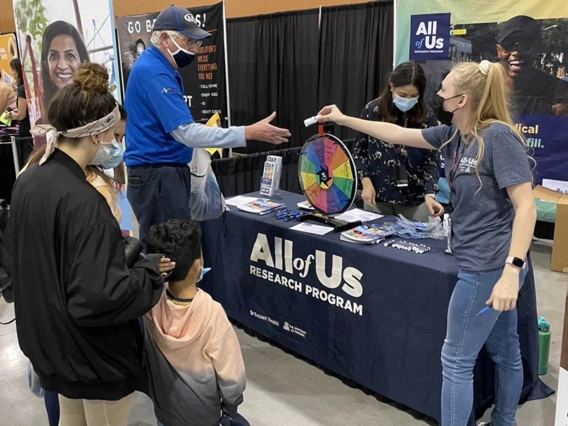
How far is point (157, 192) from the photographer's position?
2465mm

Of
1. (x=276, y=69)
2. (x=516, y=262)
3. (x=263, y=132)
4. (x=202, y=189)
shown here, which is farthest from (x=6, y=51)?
(x=516, y=262)

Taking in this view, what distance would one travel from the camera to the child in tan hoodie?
169cm

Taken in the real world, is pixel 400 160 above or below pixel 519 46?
below

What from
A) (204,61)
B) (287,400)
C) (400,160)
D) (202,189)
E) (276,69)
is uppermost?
(204,61)

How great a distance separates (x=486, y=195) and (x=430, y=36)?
11.7ft

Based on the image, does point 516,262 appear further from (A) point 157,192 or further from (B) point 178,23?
(B) point 178,23

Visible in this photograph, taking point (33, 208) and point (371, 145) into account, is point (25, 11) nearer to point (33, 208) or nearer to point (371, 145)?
point (371, 145)

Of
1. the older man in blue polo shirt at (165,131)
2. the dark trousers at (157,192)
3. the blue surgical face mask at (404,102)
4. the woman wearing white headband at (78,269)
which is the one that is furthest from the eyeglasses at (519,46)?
the woman wearing white headband at (78,269)

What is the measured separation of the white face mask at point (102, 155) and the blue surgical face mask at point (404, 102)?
156cm

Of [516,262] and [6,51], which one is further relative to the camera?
[6,51]

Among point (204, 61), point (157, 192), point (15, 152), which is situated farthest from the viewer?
point (204, 61)

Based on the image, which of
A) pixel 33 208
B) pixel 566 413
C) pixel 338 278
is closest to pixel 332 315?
pixel 338 278

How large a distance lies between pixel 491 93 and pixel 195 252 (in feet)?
3.49

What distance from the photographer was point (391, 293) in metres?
2.25
